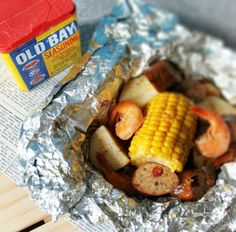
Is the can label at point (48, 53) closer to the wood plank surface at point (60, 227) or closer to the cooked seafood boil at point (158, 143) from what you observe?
the cooked seafood boil at point (158, 143)

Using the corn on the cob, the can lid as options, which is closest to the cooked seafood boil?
the corn on the cob

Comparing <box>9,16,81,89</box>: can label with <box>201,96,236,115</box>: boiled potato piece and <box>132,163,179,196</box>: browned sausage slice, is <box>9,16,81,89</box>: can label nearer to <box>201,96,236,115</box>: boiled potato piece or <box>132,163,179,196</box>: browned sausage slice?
<box>132,163,179,196</box>: browned sausage slice

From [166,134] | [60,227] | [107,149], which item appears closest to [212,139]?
[166,134]

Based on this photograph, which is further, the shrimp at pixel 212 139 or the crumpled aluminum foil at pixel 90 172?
the shrimp at pixel 212 139

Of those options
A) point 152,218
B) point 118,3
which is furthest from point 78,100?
point 118,3

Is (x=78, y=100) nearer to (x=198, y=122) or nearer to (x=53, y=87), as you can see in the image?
(x=53, y=87)

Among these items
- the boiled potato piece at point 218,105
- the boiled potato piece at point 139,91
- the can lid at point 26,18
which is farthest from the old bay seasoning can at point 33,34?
the boiled potato piece at point 218,105
